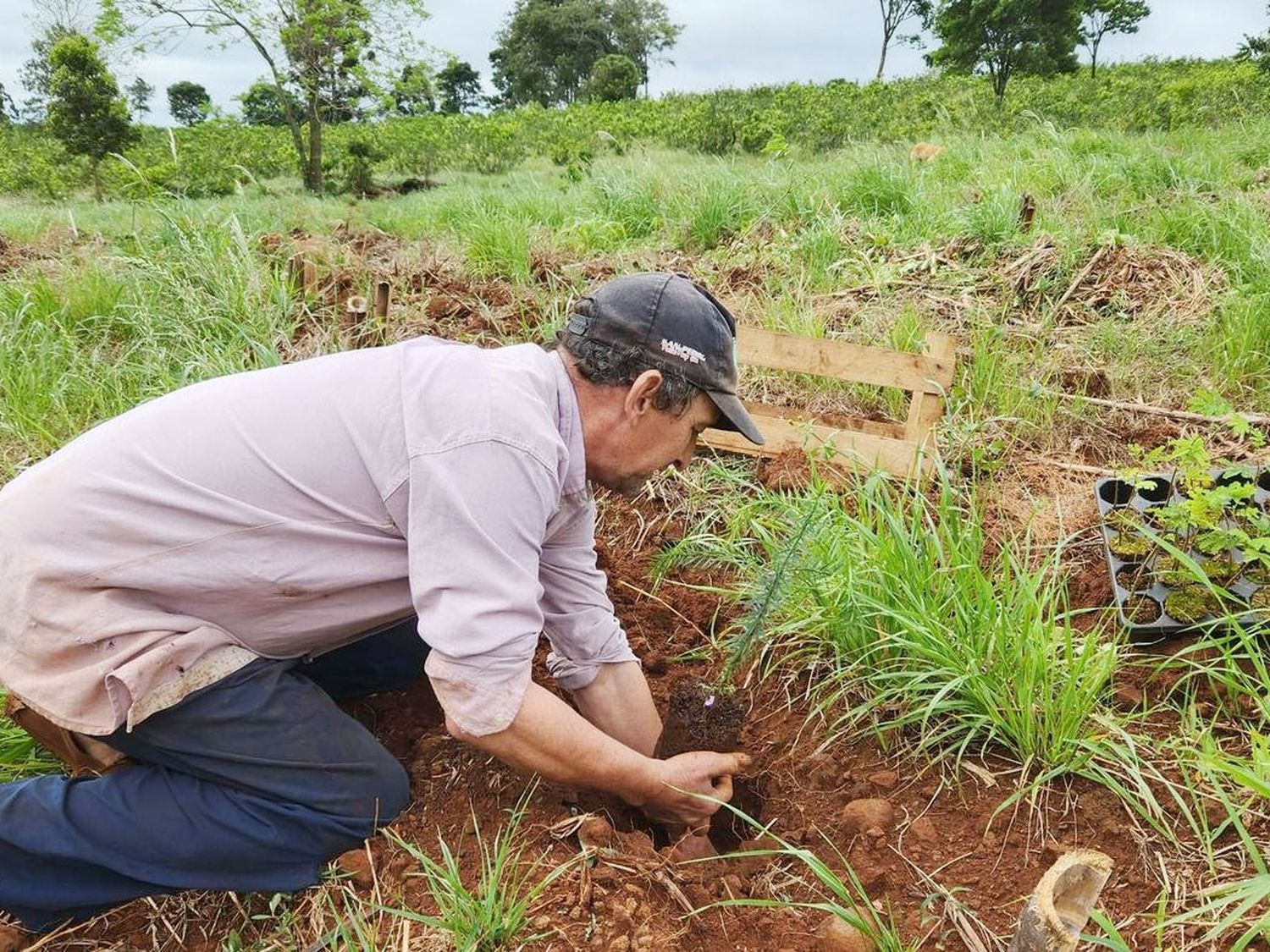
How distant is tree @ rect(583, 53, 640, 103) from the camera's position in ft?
106

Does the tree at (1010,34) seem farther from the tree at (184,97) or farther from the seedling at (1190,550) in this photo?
the tree at (184,97)

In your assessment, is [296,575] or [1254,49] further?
[1254,49]

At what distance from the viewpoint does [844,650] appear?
2.27 meters

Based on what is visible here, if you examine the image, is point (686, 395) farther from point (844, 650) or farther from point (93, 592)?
point (93, 592)

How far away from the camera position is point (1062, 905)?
110 centimetres

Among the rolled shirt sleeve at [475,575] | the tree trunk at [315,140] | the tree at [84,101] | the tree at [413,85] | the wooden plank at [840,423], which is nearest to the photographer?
the rolled shirt sleeve at [475,575]

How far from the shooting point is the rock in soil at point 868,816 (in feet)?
5.99

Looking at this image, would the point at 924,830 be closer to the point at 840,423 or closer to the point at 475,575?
the point at 475,575

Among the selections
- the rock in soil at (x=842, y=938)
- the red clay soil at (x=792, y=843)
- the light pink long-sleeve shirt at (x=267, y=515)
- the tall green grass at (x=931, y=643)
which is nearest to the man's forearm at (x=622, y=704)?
the red clay soil at (x=792, y=843)

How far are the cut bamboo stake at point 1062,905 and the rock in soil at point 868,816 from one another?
2.33 feet

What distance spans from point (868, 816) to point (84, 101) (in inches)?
592

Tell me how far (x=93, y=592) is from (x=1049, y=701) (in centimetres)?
187

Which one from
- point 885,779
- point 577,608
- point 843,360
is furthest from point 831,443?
point 885,779

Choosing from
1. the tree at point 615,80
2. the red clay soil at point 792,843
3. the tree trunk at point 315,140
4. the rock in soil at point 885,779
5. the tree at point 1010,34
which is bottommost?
the red clay soil at point 792,843
